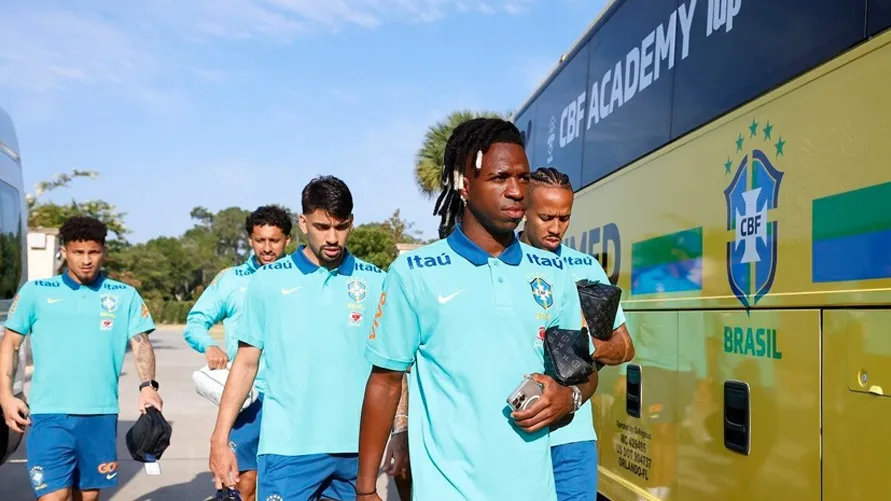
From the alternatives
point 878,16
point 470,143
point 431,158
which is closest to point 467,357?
point 470,143

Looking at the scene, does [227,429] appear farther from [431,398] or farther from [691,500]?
[691,500]

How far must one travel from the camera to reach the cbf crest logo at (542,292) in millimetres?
2664

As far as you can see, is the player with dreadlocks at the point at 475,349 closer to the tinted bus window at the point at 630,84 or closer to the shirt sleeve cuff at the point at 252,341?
the shirt sleeve cuff at the point at 252,341

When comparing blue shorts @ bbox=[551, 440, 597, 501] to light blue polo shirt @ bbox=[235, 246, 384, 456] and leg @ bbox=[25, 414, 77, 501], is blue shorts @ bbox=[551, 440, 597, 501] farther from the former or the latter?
leg @ bbox=[25, 414, 77, 501]

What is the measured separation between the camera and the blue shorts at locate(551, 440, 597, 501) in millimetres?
3918

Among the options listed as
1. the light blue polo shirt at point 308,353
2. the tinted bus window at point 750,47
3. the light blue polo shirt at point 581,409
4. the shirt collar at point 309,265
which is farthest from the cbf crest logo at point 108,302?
the tinted bus window at point 750,47

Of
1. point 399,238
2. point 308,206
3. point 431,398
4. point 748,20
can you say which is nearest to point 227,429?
point 308,206

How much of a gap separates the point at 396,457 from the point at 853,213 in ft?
5.86

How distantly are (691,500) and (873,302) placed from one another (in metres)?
1.79

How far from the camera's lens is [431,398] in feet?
8.64

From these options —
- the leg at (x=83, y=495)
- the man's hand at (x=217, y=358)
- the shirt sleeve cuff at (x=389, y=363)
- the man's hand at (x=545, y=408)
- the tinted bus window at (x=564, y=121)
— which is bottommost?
the leg at (x=83, y=495)

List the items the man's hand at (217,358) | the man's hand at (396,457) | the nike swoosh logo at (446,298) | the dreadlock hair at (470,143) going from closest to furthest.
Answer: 1. the nike swoosh logo at (446,298)
2. the dreadlock hair at (470,143)
3. the man's hand at (396,457)
4. the man's hand at (217,358)

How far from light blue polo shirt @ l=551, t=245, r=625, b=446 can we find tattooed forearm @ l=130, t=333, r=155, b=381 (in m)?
2.90

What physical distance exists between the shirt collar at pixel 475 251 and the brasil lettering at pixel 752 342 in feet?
4.78
